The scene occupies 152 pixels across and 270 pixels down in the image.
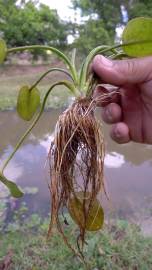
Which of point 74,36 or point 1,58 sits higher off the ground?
point 74,36

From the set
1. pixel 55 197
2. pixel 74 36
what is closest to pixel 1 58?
pixel 55 197

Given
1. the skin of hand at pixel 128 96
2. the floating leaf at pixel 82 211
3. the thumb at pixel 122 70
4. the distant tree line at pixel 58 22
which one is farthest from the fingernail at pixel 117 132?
the distant tree line at pixel 58 22

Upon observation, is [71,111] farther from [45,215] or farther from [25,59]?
[25,59]

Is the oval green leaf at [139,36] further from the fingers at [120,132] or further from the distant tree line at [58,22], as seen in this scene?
the distant tree line at [58,22]

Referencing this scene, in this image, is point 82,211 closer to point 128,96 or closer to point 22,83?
point 128,96

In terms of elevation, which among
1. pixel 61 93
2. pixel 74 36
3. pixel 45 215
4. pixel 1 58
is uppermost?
pixel 74 36

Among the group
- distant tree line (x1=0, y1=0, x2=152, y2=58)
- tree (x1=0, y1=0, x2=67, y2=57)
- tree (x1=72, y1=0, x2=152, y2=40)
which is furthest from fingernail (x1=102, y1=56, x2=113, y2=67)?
tree (x1=0, y1=0, x2=67, y2=57)

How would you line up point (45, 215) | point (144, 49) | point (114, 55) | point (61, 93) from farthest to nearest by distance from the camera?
point (61, 93) → point (45, 215) → point (114, 55) → point (144, 49)
